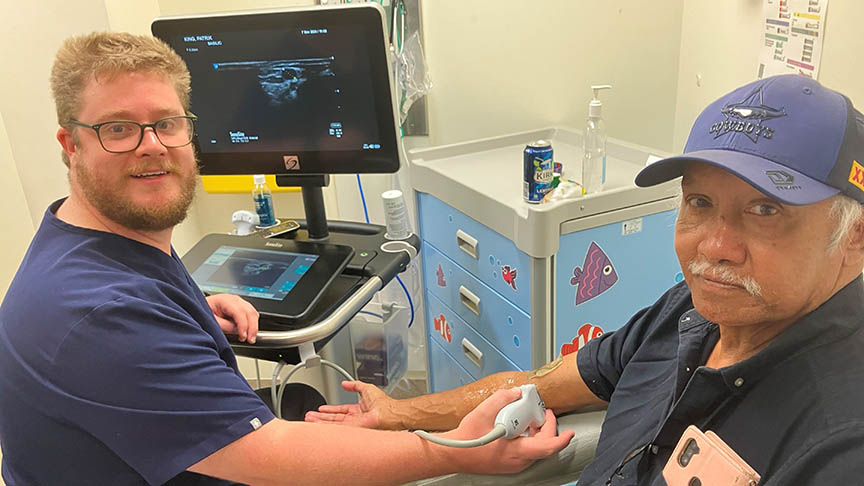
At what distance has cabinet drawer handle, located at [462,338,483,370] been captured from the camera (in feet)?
6.22

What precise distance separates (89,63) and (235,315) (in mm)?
581

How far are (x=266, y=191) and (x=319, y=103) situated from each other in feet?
1.49

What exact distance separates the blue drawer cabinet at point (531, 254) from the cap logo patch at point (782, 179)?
668 mm

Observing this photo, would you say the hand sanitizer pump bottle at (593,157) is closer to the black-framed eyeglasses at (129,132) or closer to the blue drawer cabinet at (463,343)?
the blue drawer cabinet at (463,343)

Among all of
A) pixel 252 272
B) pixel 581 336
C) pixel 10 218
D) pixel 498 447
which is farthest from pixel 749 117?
pixel 10 218

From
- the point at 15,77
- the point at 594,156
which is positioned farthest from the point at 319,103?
the point at 15,77

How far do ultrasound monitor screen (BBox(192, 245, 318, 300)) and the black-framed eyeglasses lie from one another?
45 cm

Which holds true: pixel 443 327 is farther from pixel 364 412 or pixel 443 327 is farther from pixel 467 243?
pixel 364 412

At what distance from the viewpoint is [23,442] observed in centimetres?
97

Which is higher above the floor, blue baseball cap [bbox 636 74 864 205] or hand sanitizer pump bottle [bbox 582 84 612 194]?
blue baseball cap [bbox 636 74 864 205]

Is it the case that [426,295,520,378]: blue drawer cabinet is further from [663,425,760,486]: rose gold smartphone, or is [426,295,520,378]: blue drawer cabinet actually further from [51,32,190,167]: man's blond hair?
[51,32,190,167]: man's blond hair

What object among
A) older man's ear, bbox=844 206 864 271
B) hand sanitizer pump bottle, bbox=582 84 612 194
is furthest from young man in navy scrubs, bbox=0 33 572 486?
hand sanitizer pump bottle, bbox=582 84 612 194

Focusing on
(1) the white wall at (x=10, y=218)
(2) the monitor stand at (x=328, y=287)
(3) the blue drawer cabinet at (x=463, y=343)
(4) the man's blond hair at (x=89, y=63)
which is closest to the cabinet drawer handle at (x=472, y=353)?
(3) the blue drawer cabinet at (x=463, y=343)

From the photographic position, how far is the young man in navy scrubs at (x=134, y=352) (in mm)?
923
